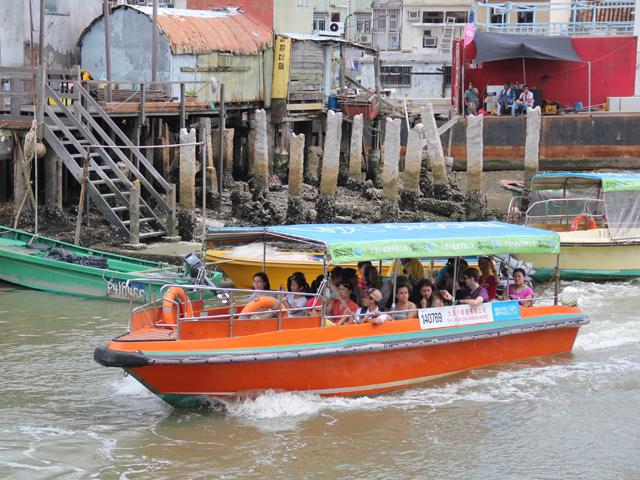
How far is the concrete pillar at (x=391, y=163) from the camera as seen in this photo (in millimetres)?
19359

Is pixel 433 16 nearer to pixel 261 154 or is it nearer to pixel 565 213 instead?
pixel 261 154

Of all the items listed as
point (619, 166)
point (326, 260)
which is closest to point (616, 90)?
point (619, 166)

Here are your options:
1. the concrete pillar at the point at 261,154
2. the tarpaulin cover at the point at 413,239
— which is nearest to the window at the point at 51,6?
the concrete pillar at the point at 261,154

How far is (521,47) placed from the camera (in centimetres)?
2853

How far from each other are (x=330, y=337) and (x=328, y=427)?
99 centimetres

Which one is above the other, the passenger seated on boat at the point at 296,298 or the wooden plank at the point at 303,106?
the wooden plank at the point at 303,106

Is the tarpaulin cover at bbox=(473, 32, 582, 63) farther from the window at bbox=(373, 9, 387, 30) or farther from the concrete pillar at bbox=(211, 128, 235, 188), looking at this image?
the window at bbox=(373, 9, 387, 30)

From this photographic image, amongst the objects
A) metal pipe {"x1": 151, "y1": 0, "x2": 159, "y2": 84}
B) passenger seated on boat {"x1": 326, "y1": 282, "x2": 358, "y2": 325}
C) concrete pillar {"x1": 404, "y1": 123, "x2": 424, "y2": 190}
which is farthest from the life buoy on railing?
metal pipe {"x1": 151, "y1": 0, "x2": 159, "y2": 84}

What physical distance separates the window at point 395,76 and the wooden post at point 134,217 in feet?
87.0

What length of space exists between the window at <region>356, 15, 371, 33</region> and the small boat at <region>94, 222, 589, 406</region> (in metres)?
39.0

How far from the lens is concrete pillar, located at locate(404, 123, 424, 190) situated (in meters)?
19.8

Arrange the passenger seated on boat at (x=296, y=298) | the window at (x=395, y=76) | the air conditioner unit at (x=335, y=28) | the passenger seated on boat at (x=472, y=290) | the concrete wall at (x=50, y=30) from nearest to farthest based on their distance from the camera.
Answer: the passenger seated on boat at (x=296, y=298)
the passenger seated on boat at (x=472, y=290)
the concrete wall at (x=50, y=30)
the window at (x=395, y=76)
the air conditioner unit at (x=335, y=28)

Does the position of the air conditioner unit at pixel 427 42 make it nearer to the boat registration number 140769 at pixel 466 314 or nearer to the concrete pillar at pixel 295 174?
the concrete pillar at pixel 295 174

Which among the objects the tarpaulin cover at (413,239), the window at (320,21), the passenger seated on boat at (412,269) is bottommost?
the passenger seated on boat at (412,269)
